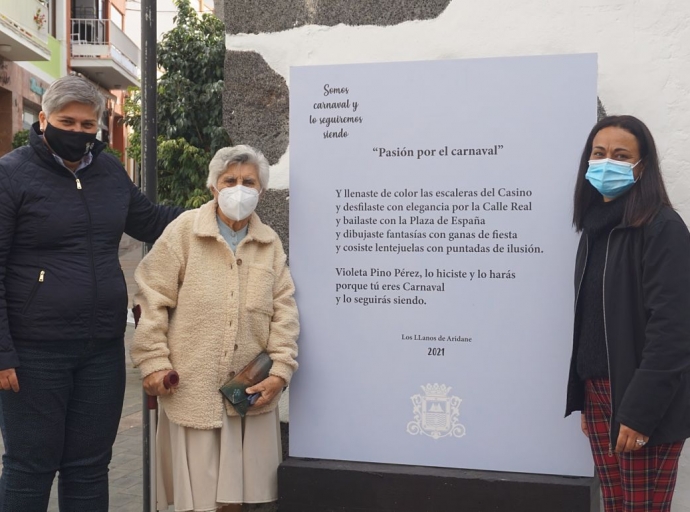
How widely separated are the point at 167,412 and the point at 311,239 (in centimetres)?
92

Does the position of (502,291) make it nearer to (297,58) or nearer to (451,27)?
(451,27)

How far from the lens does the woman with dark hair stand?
252cm

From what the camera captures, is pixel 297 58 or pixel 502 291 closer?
pixel 502 291

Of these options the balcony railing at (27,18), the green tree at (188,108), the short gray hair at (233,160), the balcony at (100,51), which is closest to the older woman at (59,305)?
the short gray hair at (233,160)

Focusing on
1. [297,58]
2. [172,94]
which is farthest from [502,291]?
[172,94]

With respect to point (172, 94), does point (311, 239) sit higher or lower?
lower

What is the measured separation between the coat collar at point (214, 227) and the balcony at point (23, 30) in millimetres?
14693

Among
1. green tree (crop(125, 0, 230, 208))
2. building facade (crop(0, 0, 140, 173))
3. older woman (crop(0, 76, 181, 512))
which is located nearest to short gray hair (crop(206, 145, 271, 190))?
older woman (crop(0, 76, 181, 512))

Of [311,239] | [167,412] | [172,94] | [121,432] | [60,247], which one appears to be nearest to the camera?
[60,247]

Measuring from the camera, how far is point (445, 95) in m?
3.34

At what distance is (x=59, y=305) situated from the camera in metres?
3.00

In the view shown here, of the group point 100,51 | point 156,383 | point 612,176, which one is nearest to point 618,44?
point 612,176

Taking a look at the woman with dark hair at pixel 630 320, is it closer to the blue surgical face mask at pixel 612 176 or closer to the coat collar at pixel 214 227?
the blue surgical face mask at pixel 612 176

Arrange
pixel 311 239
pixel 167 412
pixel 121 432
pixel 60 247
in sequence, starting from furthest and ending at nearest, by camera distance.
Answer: pixel 121 432, pixel 311 239, pixel 167 412, pixel 60 247
